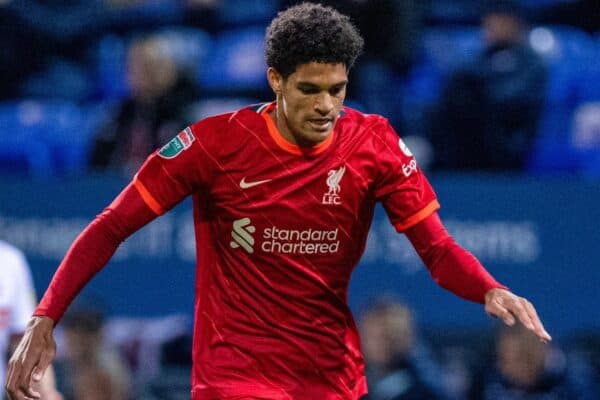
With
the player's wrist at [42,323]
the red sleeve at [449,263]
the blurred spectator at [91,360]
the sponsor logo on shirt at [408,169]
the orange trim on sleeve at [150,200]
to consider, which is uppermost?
the sponsor logo on shirt at [408,169]

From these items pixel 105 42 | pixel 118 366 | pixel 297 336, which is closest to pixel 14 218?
pixel 118 366

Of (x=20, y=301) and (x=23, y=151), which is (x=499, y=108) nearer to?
(x=23, y=151)

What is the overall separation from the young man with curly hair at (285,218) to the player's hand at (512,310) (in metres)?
0.13

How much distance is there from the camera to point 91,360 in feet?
23.2

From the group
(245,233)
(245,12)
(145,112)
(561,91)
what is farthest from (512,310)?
(245,12)

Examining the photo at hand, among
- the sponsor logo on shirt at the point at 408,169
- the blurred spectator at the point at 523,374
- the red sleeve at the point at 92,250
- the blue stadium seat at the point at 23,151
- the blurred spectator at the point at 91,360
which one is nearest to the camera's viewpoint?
the red sleeve at the point at 92,250

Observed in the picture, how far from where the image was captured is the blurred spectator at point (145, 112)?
302 inches

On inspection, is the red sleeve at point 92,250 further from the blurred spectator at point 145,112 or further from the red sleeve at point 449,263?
the blurred spectator at point 145,112

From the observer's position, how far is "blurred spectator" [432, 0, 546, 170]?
7.25 m

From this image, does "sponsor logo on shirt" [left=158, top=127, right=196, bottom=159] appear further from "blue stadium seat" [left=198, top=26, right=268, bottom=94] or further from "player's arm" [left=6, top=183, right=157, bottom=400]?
"blue stadium seat" [left=198, top=26, right=268, bottom=94]

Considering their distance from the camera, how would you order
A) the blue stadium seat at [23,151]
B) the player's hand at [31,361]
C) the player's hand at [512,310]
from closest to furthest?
the player's hand at [512,310] → the player's hand at [31,361] → the blue stadium seat at [23,151]

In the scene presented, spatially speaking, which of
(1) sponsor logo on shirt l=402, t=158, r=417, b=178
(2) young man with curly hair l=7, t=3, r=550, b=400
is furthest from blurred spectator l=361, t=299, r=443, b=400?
(1) sponsor logo on shirt l=402, t=158, r=417, b=178

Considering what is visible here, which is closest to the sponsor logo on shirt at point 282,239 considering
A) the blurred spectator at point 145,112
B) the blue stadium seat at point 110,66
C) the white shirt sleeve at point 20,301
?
the white shirt sleeve at point 20,301

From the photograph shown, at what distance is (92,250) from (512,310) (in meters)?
1.32
